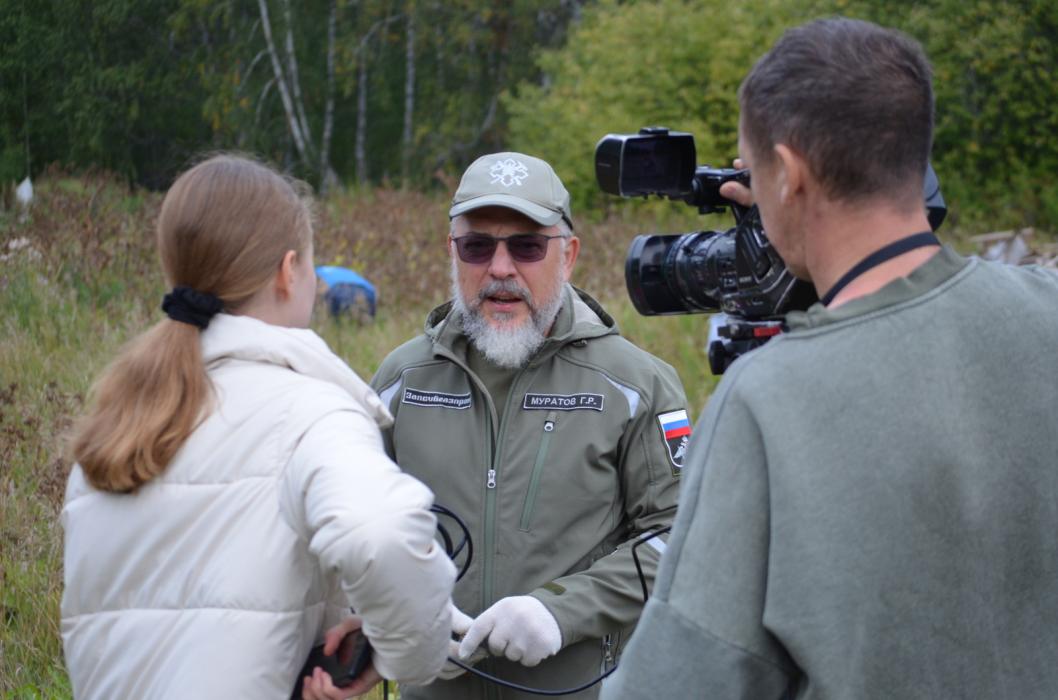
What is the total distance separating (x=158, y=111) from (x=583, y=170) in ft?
25.0

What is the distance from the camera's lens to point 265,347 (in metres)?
1.96

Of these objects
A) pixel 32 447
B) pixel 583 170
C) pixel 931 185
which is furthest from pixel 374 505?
pixel 583 170

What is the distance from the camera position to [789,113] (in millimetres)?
1549

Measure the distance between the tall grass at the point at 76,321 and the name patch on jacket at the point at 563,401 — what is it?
2082 millimetres

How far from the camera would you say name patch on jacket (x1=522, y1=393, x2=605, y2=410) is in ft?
9.25

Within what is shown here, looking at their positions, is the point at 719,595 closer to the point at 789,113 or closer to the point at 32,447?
Answer: the point at 789,113

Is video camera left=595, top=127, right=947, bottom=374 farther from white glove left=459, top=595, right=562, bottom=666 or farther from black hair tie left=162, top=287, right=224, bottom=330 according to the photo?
black hair tie left=162, top=287, right=224, bottom=330

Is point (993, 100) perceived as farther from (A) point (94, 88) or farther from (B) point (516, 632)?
(B) point (516, 632)

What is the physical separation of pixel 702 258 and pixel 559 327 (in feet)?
2.55

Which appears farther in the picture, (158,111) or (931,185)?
(158,111)

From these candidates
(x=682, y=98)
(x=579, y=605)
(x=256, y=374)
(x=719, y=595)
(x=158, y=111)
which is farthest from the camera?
(x=682, y=98)

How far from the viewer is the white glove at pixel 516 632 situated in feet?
8.14

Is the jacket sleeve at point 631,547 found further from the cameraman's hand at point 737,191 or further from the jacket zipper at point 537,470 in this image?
the cameraman's hand at point 737,191

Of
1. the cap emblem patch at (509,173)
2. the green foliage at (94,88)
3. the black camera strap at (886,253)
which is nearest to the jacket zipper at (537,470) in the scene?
the cap emblem patch at (509,173)
